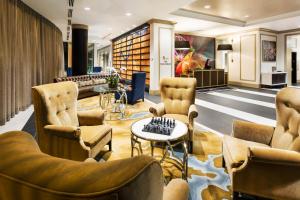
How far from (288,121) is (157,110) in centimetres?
169

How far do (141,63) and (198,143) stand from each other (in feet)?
21.4

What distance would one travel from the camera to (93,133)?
2.49 m

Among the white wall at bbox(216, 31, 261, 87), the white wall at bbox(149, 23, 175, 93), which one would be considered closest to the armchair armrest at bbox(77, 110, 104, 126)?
the white wall at bbox(149, 23, 175, 93)

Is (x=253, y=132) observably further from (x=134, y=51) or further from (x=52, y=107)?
(x=134, y=51)

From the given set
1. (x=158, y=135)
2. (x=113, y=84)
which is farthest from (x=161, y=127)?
(x=113, y=84)

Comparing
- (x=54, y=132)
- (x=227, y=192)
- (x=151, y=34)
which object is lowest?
(x=227, y=192)

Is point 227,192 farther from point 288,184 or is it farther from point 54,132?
point 54,132

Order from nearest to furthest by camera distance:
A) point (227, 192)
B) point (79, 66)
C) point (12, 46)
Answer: point (227, 192)
point (12, 46)
point (79, 66)

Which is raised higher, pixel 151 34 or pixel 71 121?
pixel 151 34

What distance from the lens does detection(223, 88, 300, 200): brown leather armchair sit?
158cm

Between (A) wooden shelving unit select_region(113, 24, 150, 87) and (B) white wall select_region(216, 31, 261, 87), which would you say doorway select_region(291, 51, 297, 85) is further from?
(A) wooden shelving unit select_region(113, 24, 150, 87)

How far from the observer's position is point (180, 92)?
3529 millimetres

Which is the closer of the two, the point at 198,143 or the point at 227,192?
the point at 227,192

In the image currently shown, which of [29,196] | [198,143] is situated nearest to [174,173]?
[198,143]
